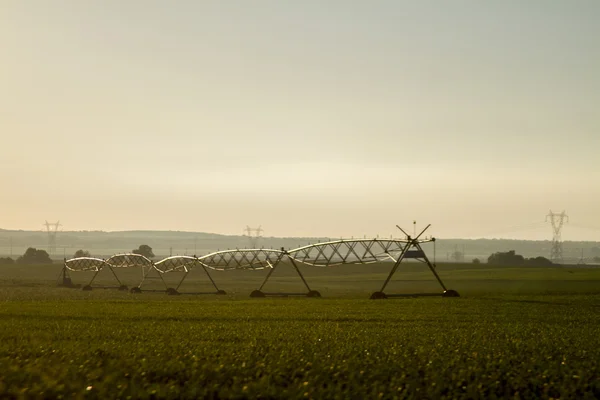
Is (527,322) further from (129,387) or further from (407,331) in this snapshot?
(129,387)

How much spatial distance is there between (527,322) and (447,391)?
58.3ft

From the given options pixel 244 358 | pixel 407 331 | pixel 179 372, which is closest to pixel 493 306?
pixel 407 331

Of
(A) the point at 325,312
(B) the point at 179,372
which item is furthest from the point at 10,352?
(A) the point at 325,312

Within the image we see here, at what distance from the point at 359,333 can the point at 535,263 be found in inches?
6721

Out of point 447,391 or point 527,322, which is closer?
point 447,391

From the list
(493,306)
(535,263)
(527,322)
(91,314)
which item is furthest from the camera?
(535,263)

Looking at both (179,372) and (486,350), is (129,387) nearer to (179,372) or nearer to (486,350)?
(179,372)

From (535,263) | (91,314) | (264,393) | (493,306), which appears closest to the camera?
(264,393)

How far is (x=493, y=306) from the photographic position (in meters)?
42.6

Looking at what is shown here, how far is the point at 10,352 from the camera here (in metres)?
19.8

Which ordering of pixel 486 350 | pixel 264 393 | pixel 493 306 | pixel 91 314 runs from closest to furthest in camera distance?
pixel 264 393 → pixel 486 350 → pixel 91 314 → pixel 493 306

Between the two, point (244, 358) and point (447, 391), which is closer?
point (447, 391)

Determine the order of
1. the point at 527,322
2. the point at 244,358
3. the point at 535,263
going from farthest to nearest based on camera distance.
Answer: the point at 535,263 → the point at 527,322 → the point at 244,358

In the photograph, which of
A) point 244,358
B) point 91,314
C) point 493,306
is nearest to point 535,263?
point 493,306
